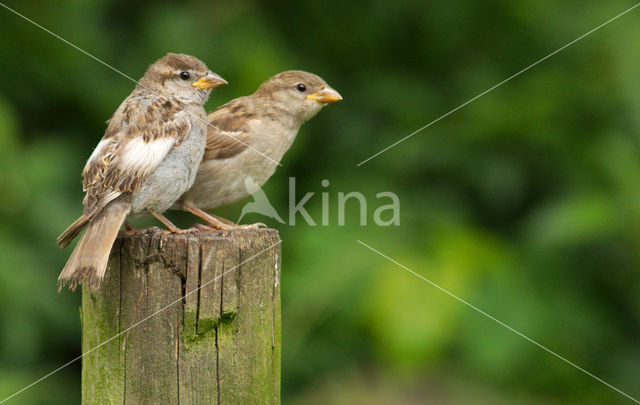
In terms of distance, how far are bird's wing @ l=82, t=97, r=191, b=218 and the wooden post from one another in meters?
0.35

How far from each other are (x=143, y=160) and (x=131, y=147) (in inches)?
3.3

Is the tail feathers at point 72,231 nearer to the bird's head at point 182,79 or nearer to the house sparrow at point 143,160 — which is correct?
the house sparrow at point 143,160

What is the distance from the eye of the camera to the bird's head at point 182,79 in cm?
451

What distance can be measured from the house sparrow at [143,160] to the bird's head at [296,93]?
899 millimetres

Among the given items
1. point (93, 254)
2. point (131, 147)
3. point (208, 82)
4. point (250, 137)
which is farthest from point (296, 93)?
point (93, 254)

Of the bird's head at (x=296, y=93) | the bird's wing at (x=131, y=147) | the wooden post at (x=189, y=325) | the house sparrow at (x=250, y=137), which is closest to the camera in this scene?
the wooden post at (x=189, y=325)

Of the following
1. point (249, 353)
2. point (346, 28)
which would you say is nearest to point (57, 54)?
point (346, 28)

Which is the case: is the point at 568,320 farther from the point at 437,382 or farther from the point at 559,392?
the point at 437,382

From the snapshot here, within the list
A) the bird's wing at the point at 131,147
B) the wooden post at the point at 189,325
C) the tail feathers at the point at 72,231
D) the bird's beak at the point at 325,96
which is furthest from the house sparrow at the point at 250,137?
the wooden post at the point at 189,325

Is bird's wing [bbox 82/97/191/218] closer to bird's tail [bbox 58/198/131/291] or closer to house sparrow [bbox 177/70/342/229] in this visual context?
bird's tail [bbox 58/198/131/291]

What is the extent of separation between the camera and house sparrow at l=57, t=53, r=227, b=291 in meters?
3.63

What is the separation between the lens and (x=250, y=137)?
5066 millimetres

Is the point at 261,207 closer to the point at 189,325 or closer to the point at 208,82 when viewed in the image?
the point at 208,82

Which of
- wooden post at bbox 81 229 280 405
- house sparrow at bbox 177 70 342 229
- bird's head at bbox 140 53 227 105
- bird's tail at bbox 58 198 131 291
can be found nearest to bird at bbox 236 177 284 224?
house sparrow at bbox 177 70 342 229
